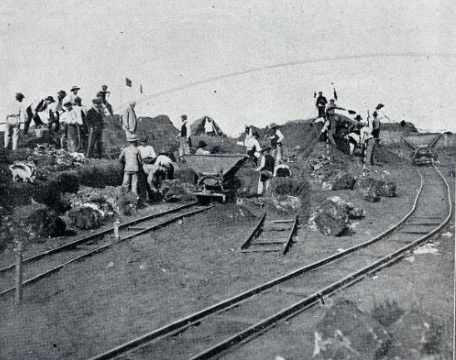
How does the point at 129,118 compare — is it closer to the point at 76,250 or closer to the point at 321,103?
the point at 76,250

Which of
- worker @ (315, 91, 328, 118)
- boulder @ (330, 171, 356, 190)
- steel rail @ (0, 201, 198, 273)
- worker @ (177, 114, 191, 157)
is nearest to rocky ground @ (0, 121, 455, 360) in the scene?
steel rail @ (0, 201, 198, 273)

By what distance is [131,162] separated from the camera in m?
12.1

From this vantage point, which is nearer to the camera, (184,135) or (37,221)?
(37,221)

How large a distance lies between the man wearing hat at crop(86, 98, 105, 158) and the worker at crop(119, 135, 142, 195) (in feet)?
10.1

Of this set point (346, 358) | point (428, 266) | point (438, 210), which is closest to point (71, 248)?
point (346, 358)

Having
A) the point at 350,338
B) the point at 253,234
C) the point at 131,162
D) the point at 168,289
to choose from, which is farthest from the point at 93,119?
the point at 350,338

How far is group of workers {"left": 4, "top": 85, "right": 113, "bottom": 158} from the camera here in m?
13.0

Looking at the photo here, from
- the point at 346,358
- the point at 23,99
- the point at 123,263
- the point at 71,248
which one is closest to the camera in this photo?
the point at 346,358

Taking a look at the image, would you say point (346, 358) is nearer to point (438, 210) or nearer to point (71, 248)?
point (71, 248)

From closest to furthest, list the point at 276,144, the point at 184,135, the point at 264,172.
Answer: the point at 264,172, the point at 276,144, the point at 184,135

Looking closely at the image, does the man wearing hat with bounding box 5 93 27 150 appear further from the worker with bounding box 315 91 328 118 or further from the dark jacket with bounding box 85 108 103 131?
the worker with bounding box 315 91 328 118

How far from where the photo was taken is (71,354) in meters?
5.08

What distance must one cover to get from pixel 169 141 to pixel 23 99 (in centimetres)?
1103

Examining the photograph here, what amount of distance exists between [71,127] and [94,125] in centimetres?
75
